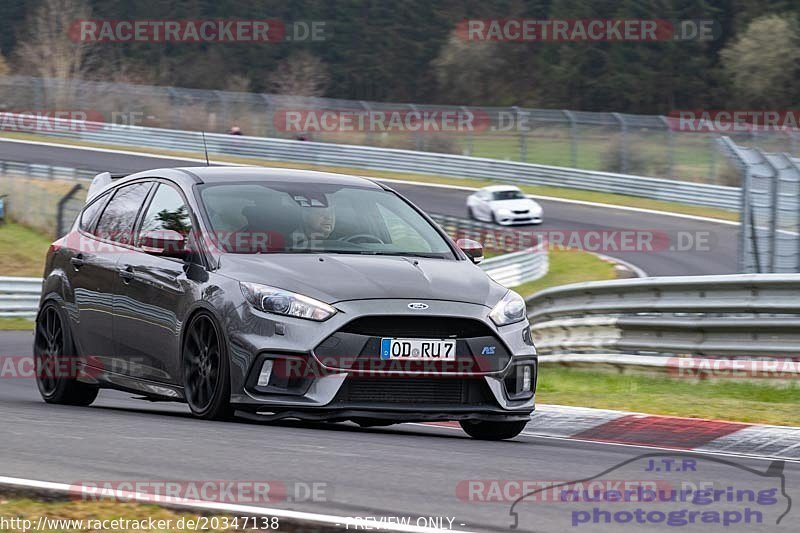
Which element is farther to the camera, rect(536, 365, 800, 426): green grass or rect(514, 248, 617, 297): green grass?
rect(514, 248, 617, 297): green grass

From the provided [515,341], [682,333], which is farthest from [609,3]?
[515,341]

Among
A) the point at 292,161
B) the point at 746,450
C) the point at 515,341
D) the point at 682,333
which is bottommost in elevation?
the point at 292,161

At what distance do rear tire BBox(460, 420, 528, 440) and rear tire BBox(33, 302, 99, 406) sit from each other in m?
2.75

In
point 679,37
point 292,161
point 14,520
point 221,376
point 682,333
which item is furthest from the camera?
point 679,37

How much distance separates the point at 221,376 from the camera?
7.47 metres

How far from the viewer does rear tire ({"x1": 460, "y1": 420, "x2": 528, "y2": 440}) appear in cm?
793

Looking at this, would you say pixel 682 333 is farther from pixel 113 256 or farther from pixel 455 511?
pixel 455 511

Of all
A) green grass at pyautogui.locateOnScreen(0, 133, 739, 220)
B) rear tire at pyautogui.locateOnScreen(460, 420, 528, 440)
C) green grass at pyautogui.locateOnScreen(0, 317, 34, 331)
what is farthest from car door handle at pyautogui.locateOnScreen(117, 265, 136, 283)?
green grass at pyautogui.locateOnScreen(0, 133, 739, 220)

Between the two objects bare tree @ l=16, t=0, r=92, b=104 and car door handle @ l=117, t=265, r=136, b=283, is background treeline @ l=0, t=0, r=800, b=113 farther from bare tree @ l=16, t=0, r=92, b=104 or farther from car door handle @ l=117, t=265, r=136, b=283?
car door handle @ l=117, t=265, r=136, b=283

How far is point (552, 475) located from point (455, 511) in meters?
1.08

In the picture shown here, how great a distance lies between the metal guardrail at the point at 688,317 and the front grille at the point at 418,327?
4.82m

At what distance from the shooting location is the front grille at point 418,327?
7.31 metres

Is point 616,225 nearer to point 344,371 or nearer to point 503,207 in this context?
point 503,207

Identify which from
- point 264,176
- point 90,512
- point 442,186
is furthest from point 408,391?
point 442,186
